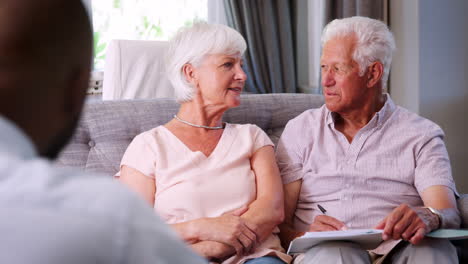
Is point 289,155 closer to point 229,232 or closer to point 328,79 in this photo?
point 328,79

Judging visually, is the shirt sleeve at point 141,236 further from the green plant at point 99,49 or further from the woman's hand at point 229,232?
the green plant at point 99,49

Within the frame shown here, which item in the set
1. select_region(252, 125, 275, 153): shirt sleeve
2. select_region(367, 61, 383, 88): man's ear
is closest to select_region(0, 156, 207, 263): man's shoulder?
select_region(252, 125, 275, 153): shirt sleeve

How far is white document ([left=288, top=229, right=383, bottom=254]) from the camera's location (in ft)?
5.64

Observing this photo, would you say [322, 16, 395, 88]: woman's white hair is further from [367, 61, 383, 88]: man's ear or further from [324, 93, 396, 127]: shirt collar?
[324, 93, 396, 127]: shirt collar

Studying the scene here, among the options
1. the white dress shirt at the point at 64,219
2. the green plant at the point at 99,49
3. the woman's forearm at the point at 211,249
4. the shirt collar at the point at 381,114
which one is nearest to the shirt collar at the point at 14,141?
the white dress shirt at the point at 64,219

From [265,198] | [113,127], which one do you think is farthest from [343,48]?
[113,127]

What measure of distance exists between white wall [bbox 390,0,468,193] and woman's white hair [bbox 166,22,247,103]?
1.77 m

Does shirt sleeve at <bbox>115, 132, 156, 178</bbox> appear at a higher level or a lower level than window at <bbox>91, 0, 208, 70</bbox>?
lower

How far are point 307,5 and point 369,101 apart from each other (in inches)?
83.7

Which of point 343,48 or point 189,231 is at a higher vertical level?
point 343,48

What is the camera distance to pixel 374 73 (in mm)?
2277

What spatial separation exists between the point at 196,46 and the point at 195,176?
1.48 ft

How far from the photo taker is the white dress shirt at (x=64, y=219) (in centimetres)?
47

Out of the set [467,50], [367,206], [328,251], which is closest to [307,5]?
[467,50]
